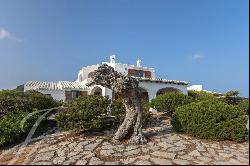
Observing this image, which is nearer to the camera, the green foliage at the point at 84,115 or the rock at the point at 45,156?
the rock at the point at 45,156

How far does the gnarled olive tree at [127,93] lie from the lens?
9.81 m

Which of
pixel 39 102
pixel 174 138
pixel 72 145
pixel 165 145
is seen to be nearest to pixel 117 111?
pixel 174 138

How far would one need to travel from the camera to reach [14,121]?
38.9 ft

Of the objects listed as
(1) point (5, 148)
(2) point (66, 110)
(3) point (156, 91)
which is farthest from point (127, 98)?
(3) point (156, 91)

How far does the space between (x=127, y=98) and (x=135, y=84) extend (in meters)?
0.59

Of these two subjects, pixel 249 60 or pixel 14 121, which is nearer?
pixel 249 60

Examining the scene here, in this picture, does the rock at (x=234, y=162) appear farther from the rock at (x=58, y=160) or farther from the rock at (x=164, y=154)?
the rock at (x=58, y=160)

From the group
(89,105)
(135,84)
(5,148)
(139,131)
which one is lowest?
(5,148)

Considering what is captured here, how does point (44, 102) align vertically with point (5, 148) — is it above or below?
above

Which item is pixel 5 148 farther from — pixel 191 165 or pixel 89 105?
pixel 191 165

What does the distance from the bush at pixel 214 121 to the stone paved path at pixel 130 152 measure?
301 millimetres

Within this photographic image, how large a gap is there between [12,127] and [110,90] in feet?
50.3

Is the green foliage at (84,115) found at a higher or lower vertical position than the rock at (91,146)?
higher

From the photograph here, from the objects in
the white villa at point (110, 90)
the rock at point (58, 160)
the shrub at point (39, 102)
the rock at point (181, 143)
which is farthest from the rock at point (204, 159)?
the white villa at point (110, 90)
